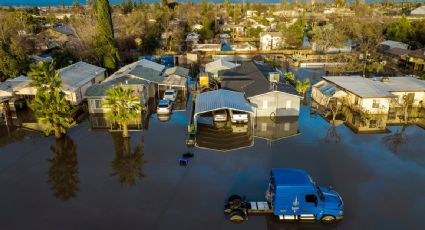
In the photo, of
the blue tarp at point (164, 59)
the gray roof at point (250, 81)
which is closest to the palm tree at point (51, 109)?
the gray roof at point (250, 81)

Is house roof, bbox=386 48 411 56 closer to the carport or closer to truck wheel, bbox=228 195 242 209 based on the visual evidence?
the carport

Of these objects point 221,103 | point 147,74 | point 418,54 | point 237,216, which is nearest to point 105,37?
point 147,74

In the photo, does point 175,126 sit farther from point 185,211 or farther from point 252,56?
point 252,56

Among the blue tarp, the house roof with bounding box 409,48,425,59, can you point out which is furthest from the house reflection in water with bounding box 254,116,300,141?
the house roof with bounding box 409,48,425,59

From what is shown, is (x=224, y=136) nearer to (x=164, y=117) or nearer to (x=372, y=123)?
(x=164, y=117)

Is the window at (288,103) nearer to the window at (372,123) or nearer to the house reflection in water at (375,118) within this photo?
the house reflection in water at (375,118)

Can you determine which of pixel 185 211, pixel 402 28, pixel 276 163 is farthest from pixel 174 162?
pixel 402 28
